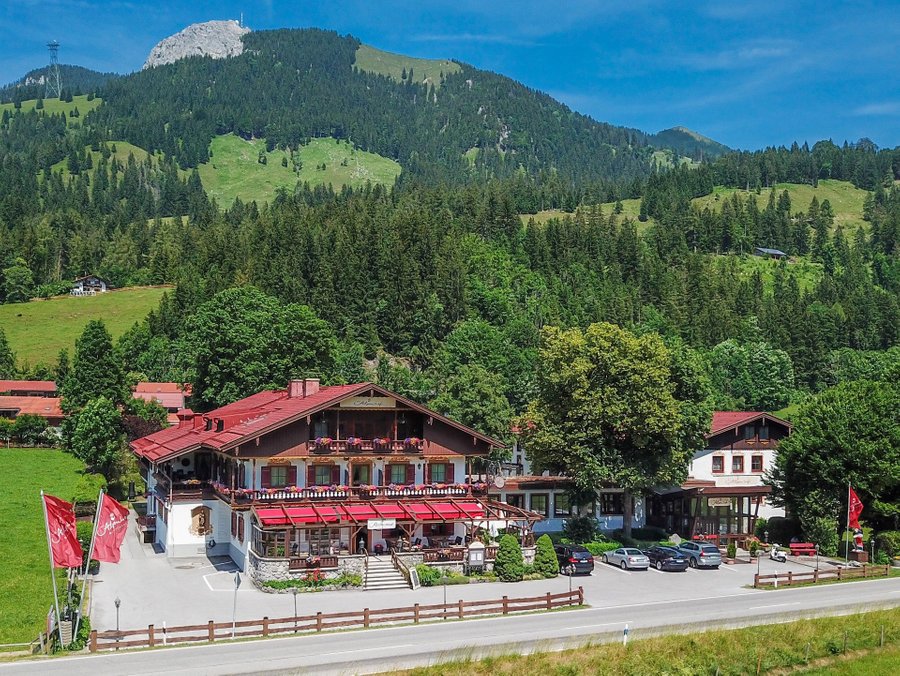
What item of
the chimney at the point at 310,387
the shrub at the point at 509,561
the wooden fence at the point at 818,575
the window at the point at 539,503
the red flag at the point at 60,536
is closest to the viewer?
the red flag at the point at 60,536

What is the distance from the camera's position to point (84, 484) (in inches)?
2404

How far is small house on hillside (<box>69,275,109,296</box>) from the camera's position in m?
167

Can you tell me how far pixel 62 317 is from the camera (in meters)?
149

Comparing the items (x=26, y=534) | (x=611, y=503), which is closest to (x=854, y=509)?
(x=611, y=503)

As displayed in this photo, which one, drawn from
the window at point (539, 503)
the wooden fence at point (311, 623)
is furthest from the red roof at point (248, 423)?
the wooden fence at point (311, 623)

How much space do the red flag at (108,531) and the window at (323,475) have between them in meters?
17.3

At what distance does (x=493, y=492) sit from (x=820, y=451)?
67.9ft

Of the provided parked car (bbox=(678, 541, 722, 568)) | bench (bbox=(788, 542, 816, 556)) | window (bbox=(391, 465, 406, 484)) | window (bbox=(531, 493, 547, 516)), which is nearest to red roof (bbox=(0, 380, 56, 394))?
window (bbox=(531, 493, 547, 516))

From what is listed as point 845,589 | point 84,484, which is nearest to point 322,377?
point 84,484

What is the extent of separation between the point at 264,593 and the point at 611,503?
28114mm

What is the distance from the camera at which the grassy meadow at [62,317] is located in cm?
13612

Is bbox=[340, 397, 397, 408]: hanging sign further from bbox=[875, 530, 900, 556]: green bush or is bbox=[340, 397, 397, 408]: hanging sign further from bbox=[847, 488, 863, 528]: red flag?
bbox=[875, 530, 900, 556]: green bush

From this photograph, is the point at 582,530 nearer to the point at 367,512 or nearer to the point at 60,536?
the point at 367,512

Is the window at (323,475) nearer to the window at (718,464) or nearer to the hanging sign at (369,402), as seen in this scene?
the hanging sign at (369,402)
